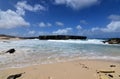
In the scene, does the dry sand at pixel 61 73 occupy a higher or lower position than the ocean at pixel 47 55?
higher

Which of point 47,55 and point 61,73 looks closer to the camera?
point 61,73

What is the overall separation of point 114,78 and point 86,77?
4.21 feet

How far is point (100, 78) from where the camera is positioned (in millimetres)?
6543

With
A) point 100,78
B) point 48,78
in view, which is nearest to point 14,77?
point 48,78

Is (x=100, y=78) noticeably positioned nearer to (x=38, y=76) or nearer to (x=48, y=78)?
(x=48, y=78)

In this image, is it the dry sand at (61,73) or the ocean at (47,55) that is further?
the ocean at (47,55)

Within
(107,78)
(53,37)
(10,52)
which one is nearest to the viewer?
(107,78)

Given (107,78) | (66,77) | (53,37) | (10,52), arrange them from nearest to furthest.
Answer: (107,78)
(66,77)
(10,52)
(53,37)

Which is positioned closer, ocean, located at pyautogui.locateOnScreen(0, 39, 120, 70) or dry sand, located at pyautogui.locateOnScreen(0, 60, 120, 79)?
dry sand, located at pyautogui.locateOnScreen(0, 60, 120, 79)

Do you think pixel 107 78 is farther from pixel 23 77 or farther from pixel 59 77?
pixel 23 77

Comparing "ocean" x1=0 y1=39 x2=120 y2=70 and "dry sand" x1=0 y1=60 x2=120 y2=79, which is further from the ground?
"dry sand" x1=0 y1=60 x2=120 y2=79

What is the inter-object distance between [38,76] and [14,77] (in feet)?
3.66

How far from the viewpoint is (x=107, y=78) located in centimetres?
640

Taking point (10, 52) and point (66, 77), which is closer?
point (66, 77)
